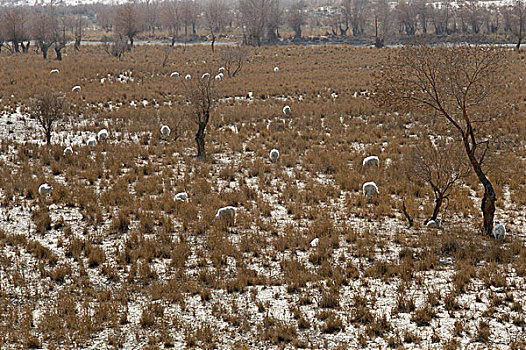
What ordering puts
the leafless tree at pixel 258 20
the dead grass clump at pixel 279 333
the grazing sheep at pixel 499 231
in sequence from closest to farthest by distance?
the dead grass clump at pixel 279 333 → the grazing sheep at pixel 499 231 → the leafless tree at pixel 258 20

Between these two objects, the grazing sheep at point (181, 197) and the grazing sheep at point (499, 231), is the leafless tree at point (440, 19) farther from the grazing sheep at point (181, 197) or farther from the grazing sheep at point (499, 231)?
the grazing sheep at point (499, 231)

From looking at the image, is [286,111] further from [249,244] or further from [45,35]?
[45,35]

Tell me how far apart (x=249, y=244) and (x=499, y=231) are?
493cm

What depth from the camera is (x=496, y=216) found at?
1133cm

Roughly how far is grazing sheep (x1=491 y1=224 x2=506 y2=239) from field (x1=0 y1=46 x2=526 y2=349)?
0.51 feet

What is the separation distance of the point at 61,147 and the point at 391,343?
45.8 feet

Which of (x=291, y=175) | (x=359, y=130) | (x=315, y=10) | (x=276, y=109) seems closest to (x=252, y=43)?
(x=276, y=109)

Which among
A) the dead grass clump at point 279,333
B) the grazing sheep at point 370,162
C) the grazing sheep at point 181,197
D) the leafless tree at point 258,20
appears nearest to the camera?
the dead grass clump at point 279,333

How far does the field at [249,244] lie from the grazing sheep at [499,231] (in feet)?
0.51

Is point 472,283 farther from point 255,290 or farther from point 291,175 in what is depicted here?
point 291,175

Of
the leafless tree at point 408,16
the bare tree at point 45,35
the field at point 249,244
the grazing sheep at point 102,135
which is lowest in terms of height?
the field at point 249,244

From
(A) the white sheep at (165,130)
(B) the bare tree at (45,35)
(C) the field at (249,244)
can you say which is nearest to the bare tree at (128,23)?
(B) the bare tree at (45,35)

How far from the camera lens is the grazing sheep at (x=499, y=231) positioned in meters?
9.67

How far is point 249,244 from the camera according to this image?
989 cm
